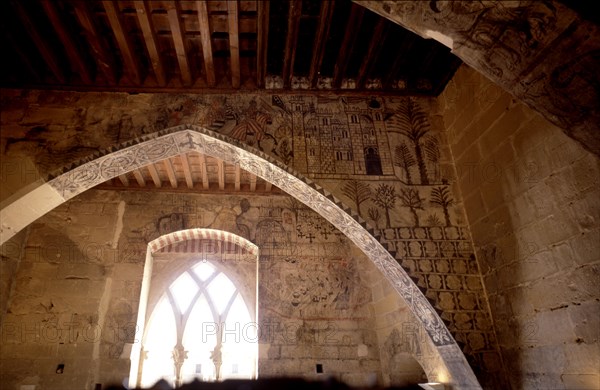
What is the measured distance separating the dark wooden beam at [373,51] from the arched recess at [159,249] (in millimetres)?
2956

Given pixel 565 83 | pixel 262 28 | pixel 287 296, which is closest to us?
pixel 565 83

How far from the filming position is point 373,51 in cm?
338

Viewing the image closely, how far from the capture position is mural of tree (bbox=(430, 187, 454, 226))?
11.2 feet

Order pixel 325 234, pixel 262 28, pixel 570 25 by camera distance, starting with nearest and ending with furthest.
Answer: pixel 570 25, pixel 262 28, pixel 325 234

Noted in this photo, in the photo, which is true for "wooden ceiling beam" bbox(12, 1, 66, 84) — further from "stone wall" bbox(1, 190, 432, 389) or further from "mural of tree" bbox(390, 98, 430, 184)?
"mural of tree" bbox(390, 98, 430, 184)

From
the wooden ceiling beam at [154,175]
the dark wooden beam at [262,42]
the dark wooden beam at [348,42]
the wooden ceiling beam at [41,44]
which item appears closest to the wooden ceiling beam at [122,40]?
the wooden ceiling beam at [41,44]

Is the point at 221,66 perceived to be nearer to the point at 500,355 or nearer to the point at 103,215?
the point at 103,215

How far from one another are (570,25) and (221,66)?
291cm

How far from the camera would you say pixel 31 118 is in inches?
137

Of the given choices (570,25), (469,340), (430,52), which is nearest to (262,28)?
(430,52)

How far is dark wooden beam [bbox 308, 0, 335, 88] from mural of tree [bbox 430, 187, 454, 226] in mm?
1590

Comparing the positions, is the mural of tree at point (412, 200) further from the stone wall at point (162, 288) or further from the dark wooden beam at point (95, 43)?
the dark wooden beam at point (95, 43)

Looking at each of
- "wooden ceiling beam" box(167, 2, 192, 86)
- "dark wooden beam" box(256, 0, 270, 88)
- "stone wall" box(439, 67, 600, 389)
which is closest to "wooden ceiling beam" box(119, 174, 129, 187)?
"wooden ceiling beam" box(167, 2, 192, 86)

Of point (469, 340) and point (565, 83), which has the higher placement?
point (565, 83)
